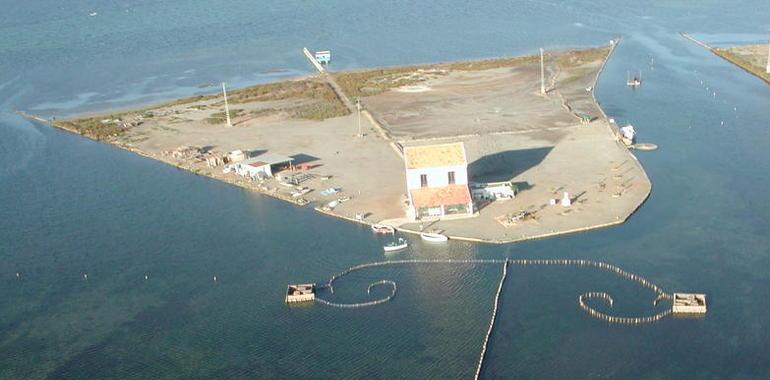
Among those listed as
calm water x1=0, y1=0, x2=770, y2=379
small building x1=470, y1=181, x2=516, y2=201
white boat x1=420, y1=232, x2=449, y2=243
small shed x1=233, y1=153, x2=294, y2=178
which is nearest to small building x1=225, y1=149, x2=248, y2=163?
small shed x1=233, y1=153, x2=294, y2=178

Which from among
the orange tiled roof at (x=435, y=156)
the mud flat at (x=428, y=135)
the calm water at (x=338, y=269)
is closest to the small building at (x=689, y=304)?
the calm water at (x=338, y=269)

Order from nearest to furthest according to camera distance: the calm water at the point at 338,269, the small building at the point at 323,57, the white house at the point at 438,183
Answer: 1. the calm water at the point at 338,269
2. the white house at the point at 438,183
3. the small building at the point at 323,57

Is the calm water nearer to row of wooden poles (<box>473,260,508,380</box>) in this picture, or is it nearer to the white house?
row of wooden poles (<box>473,260,508,380</box>)

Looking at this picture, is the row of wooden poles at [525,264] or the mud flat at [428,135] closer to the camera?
the row of wooden poles at [525,264]

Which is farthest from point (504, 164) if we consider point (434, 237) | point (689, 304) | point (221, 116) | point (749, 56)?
point (749, 56)

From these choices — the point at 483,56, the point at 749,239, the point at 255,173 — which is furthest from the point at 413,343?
the point at 483,56

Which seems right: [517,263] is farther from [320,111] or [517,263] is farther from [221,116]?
[221,116]

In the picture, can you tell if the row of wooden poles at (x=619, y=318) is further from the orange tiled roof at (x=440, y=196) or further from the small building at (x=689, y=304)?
the orange tiled roof at (x=440, y=196)
